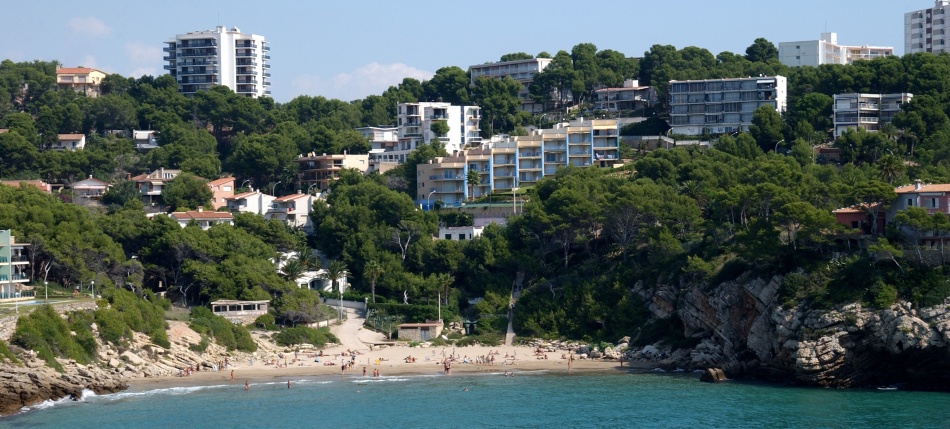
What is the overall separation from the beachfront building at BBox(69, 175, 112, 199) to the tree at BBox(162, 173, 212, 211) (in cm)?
478

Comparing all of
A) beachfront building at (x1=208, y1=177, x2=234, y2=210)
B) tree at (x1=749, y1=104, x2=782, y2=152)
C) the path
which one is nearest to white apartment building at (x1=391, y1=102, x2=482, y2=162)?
beachfront building at (x1=208, y1=177, x2=234, y2=210)

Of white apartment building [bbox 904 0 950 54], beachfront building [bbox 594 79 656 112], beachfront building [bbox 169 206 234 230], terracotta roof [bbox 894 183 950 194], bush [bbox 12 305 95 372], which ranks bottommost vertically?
bush [bbox 12 305 95 372]

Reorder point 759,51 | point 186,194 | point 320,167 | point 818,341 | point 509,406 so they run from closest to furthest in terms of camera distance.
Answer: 1. point 509,406
2. point 818,341
3. point 186,194
4. point 320,167
5. point 759,51

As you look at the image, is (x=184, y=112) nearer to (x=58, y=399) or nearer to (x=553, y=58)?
(x=553, y=58)

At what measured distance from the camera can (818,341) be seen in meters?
54.0

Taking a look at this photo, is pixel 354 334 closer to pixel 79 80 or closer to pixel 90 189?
pixel 90 189

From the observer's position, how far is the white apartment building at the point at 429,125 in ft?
329

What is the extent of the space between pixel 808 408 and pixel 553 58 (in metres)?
67.6

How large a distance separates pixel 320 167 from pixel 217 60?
3517 centimetres

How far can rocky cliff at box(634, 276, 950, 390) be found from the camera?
52.3 m

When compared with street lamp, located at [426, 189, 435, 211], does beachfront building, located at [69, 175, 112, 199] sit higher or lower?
higher

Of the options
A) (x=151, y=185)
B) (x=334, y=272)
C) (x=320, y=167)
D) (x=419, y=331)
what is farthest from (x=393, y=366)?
(x=320, y=167)

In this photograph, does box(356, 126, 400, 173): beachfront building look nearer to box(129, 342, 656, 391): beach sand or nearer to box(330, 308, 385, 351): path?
box(330, 308, 385, 351): path

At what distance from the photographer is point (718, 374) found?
2251 inches
